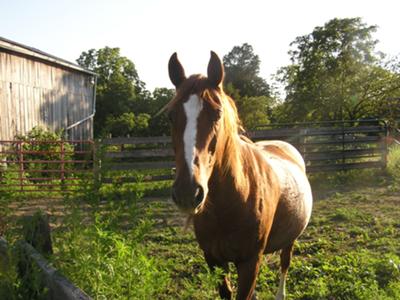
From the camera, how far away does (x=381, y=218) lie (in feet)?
19.7

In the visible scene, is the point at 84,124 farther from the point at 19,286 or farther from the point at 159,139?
the point at 19,286

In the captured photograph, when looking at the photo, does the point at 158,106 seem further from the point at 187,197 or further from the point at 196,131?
the point at 187,197

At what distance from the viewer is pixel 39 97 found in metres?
14.1

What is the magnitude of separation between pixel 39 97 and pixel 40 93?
203 millimetres

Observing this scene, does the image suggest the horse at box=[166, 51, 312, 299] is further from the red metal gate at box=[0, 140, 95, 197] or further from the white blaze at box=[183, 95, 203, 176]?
the red metal gate at box=[0, 140, 95, 197]

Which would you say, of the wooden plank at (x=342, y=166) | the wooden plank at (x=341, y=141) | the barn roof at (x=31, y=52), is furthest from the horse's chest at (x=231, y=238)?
the barn roof at (x=31, y=52)

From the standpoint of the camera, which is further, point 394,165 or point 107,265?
point 394,165

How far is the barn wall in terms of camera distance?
39.7ft

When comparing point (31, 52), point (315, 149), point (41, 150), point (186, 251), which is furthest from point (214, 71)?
point (31, 52)

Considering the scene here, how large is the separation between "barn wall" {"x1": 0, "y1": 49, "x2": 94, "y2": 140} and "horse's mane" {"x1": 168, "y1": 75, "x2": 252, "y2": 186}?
11956 mm

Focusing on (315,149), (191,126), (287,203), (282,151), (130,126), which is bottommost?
(287,203)

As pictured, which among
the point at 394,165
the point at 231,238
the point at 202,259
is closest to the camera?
the point at 231,238

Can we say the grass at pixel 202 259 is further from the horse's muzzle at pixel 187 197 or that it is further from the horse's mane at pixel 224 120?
the horse's mane at pixel 224 120

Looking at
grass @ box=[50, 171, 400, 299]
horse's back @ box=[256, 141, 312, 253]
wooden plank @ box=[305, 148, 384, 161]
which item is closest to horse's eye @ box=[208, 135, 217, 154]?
grass @ box=[50, 171, 400, 299]
